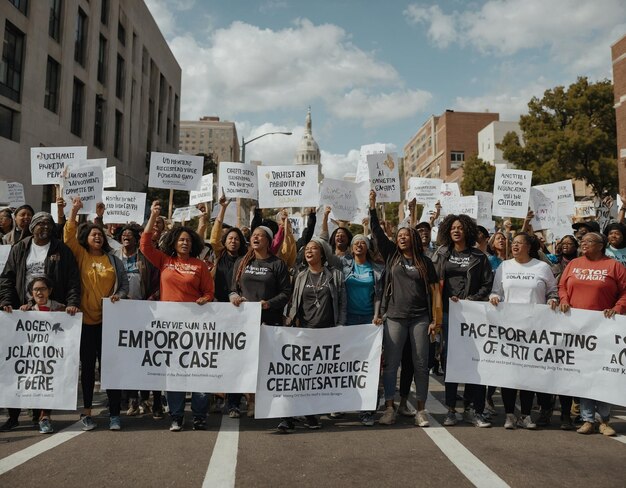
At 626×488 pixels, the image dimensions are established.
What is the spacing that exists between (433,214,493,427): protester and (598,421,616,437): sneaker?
115 cm

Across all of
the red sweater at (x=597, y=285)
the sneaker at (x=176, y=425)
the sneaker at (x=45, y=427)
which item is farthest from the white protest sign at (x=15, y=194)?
the red sweater at (x=597, y=285)

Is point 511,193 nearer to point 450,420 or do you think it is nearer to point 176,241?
point 450,420

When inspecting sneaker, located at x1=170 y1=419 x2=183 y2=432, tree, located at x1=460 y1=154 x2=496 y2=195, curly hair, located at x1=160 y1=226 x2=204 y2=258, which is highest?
tree, located at x1=460 y1=154 x2=496 y2=195

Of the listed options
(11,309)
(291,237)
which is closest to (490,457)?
(291,237)

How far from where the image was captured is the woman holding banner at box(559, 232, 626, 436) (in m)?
5.83

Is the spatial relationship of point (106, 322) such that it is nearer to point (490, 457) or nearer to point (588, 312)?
point (490, 457)

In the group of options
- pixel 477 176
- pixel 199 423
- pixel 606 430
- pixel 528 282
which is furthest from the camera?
pixel 477 176

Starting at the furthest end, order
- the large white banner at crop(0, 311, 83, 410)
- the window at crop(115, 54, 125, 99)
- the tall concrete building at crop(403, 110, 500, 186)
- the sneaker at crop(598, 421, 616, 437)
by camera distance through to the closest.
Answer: the tall concrete building at crop(403, 110, 500, 186) → the window at crop(115, 54, 125, 99) → the large white banner at crop(0, 311, 83, 410) → the sneaker at crop(598, 421, 616, 437)

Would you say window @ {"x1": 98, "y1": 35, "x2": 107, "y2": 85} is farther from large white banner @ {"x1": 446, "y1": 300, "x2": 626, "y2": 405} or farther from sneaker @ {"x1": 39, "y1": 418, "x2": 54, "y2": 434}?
large white banner @ {"x1": 446, "y1": 300, "x2": 626, "y2": 405}

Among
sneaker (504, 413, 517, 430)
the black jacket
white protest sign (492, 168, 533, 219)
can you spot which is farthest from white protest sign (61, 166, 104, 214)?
white protest sign (492, 168, 533, 219)

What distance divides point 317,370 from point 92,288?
2.50 m

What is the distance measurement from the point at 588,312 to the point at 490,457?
2.05 m

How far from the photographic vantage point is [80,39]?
1203 inches

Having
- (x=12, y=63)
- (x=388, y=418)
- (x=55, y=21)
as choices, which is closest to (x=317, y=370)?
(x=388, y=418)
